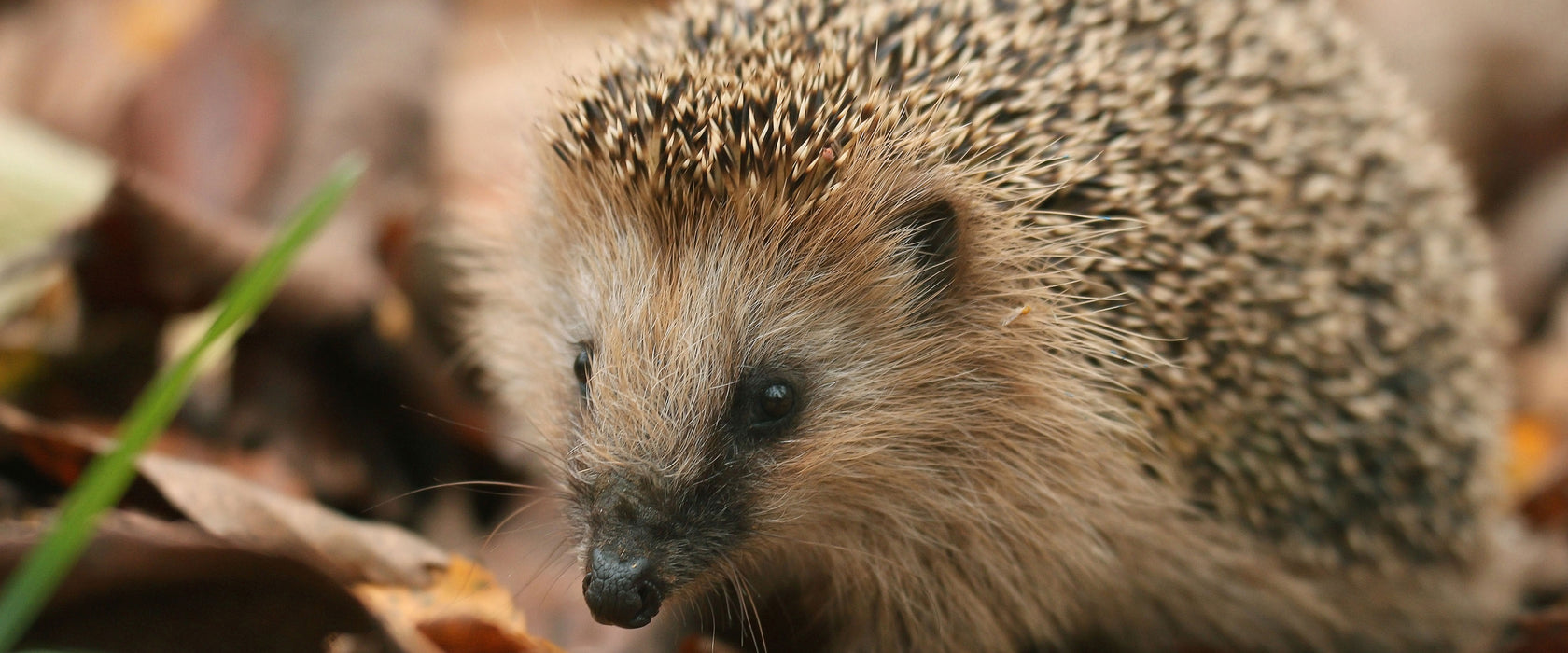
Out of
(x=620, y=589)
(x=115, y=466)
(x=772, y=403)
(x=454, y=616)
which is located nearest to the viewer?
(x=115, y=466)

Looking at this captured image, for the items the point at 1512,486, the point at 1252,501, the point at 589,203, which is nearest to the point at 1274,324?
the point at 1252,501

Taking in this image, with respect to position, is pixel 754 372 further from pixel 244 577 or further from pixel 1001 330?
pixel 244 577

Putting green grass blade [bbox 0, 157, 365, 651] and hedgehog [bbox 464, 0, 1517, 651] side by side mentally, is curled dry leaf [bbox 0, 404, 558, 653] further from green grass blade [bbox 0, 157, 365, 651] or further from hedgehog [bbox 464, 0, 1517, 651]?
hedgehog [bbox 464, 0, 1517, 651]

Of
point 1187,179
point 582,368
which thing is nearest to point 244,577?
point 582,368

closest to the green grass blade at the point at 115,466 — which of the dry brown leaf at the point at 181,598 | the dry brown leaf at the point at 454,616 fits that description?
the dry brown leaf at the point at 181,598

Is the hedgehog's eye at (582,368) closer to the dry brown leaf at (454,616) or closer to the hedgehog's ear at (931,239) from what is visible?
the dry brown leaf at (454,616)

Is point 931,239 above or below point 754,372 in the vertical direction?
above
